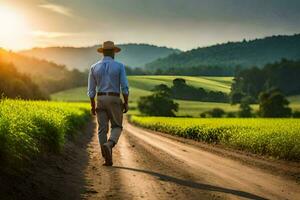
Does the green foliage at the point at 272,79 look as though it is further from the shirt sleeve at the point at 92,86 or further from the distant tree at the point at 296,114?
the shirt sleeve at the point at 92,86

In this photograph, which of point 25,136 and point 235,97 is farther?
point 235,97

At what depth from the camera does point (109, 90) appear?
13.0 meters

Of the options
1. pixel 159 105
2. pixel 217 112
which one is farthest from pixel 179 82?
pixel 159 105

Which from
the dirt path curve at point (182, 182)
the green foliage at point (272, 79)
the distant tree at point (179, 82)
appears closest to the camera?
the dirt path curve at point (182, 182)

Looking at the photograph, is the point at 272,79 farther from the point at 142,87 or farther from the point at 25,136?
the point at 25,136

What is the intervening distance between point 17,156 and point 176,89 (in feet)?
458

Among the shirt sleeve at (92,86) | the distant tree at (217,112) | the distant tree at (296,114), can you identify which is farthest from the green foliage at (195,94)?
the shirt sleeve at (92,86)

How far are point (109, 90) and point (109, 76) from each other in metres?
0.35

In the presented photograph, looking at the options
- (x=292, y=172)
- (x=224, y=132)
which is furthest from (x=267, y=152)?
(x=224, y=132)

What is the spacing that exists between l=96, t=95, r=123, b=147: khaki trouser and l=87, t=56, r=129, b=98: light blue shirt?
10.1 inches

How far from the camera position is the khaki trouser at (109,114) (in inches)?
511

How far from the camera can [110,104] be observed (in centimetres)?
1296

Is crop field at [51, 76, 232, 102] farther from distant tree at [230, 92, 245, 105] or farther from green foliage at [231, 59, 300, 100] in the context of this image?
distant tree at [230, 92, 245, 105]

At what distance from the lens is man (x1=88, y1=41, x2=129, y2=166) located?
42.6 ft
